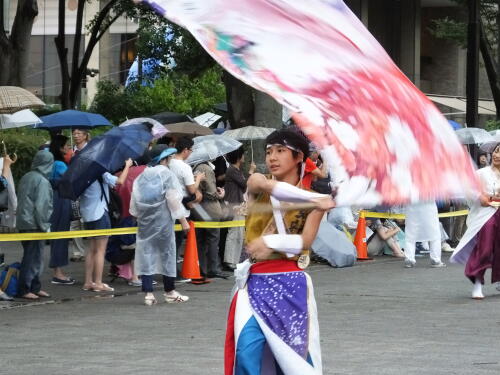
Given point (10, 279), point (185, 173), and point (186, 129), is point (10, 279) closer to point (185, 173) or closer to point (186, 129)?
point (185, 173)

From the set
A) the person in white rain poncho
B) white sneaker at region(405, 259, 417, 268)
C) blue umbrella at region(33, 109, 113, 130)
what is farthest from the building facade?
the person in white rain poncho

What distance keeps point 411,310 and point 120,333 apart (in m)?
3.11

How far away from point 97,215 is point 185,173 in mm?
2021

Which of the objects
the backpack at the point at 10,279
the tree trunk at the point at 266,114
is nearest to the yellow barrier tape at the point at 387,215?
the tree trunk at the point at 266,114

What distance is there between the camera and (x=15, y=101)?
1582 centimetres

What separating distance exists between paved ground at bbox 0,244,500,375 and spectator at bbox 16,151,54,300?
0.51 meters

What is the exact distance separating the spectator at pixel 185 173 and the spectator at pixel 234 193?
3.61ft

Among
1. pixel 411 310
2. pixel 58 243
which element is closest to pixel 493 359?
pixel 411 310

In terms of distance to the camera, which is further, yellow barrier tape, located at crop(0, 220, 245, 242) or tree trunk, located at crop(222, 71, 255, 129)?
tree trunk, located at crop(222, 71, 255, 129)

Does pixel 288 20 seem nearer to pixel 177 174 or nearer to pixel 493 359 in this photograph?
pixel 493 359

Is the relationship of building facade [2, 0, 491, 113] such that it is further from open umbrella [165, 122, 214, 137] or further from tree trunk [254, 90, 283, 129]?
tree trunk [254, 90, 283, 129]

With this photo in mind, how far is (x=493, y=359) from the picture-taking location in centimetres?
876

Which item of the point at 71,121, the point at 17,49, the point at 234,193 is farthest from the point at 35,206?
the point at 17,49

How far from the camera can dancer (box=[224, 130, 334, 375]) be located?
577 cm
